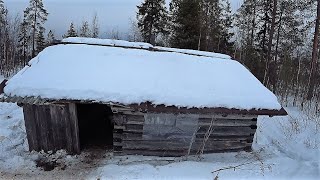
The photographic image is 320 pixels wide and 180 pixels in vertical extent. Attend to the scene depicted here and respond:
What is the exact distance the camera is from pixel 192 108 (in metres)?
7.71

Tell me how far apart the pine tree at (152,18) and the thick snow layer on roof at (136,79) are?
1777 centimetres

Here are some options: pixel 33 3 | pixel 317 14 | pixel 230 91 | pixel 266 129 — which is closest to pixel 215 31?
pixel 317 14

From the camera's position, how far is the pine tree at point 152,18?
1074 inches

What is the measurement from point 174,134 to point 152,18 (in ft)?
67.6

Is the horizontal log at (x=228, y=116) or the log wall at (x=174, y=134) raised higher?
the horizontal log at (x=228, y=116)

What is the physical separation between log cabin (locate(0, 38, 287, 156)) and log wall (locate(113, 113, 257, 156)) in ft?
0.08

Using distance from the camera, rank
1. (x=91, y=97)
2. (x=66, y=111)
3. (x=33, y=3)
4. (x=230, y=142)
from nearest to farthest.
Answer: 1. (x=91, y=97)
2. (x=66, y=111)
3. (x=230, y=142)
4. (x=33, y=3)

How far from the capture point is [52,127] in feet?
26.3

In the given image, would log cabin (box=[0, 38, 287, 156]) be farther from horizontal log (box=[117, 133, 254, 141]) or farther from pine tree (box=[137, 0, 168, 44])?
pine tree (box=[137, 0, 168, 44])

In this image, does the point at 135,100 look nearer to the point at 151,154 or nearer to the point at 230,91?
the point at 151,154

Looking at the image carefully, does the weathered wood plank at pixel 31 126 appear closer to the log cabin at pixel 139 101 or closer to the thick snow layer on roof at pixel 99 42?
the log cabin at pixel 139 101

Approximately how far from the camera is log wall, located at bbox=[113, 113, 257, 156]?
8.07 metres

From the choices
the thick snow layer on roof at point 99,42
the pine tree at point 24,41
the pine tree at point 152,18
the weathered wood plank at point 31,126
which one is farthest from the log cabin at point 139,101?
the pine tree at point 24,41

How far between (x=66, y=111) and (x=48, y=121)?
0.58 m
